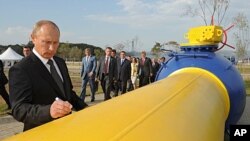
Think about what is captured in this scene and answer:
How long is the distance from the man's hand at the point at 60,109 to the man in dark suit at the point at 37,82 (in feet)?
0.21

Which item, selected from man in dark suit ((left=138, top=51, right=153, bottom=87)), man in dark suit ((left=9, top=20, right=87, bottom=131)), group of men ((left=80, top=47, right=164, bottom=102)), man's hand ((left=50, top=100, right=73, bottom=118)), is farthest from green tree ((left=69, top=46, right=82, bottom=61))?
man's hand ((left=50, top=100, right=73, bottom=118))

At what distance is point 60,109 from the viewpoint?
2.39 meters

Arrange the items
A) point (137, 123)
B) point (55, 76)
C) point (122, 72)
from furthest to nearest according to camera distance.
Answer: point (122, 72)
point (55, 76)
point (137, 123)

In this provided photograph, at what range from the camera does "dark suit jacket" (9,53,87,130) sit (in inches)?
102

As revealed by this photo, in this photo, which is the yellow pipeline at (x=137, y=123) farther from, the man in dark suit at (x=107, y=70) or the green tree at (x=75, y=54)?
the green tree at (x=75, y=54)

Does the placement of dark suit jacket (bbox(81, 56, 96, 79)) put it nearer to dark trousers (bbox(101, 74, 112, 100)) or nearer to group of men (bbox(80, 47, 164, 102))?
group of men (bbox(80, 47, 164, 102))

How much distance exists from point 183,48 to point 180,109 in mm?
4861

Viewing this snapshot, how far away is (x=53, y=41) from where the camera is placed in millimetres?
2734

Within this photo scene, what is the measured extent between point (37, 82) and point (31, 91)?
3.3 inches

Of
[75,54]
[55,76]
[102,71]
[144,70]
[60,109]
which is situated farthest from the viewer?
[75,54]

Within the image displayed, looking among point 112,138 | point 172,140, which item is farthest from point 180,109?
point 112,138

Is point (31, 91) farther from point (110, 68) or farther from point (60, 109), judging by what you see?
point (110, 68)

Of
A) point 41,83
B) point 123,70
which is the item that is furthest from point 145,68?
point 41,83

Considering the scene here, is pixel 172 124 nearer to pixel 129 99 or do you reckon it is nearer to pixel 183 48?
pixel 129 99
